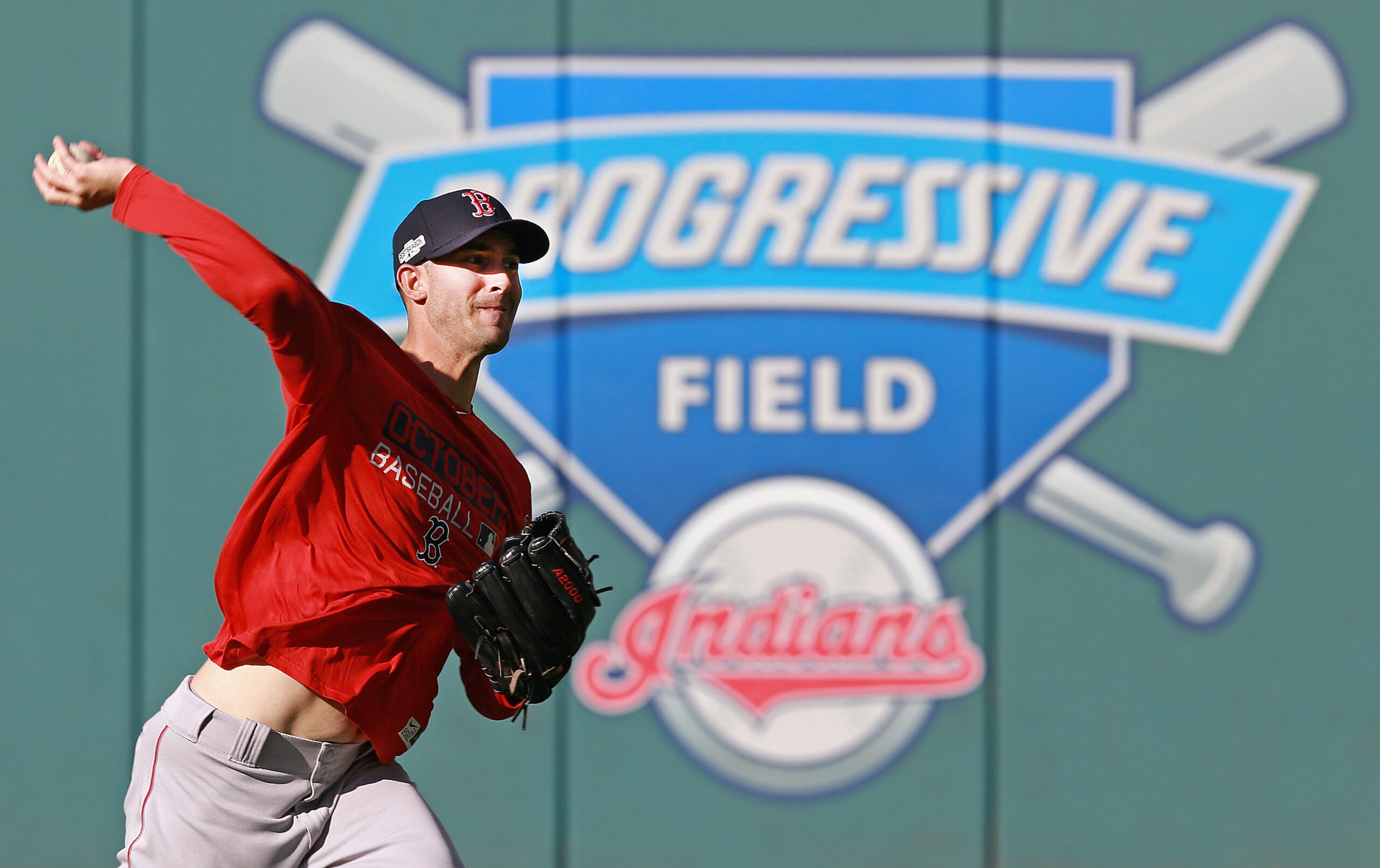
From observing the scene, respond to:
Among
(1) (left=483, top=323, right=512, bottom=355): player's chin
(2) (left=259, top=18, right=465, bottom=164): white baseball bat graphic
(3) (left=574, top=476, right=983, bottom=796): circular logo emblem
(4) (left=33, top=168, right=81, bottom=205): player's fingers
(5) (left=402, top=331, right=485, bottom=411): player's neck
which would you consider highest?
(2) (left=259, top=18, right=465, bottom=164): white baseball bat graphic

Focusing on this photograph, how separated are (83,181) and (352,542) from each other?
0.73 m

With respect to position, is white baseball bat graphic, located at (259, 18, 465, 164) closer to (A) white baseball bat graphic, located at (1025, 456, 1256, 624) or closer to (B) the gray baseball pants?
(A) white baseball bat graphic, located at (1025, 456, 1256, 624)

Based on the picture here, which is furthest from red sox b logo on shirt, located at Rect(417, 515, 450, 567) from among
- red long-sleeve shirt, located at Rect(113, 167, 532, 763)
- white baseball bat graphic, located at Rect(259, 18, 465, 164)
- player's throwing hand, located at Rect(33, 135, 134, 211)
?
white baseball bat graphic, located at Rect(259, 18, 465, 164)

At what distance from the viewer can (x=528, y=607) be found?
2373 millimetres

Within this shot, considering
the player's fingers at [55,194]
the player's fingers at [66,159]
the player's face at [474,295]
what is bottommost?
the player's face at [474,295]

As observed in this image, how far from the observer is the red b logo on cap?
8.15 feet

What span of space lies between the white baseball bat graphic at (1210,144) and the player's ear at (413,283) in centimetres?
301

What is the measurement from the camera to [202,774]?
2.31m

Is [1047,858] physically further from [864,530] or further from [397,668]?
[397,668]

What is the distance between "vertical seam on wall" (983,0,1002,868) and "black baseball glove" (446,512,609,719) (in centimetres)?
270

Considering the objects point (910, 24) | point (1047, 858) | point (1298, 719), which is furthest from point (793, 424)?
point (1298, 719)

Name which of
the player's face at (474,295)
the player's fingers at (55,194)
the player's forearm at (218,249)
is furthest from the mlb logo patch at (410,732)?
the player's fingers at (55,194)

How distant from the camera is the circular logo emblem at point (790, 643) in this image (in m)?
4.88

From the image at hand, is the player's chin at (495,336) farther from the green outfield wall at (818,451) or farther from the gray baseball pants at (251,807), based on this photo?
the green outfield wall at (818,451)
